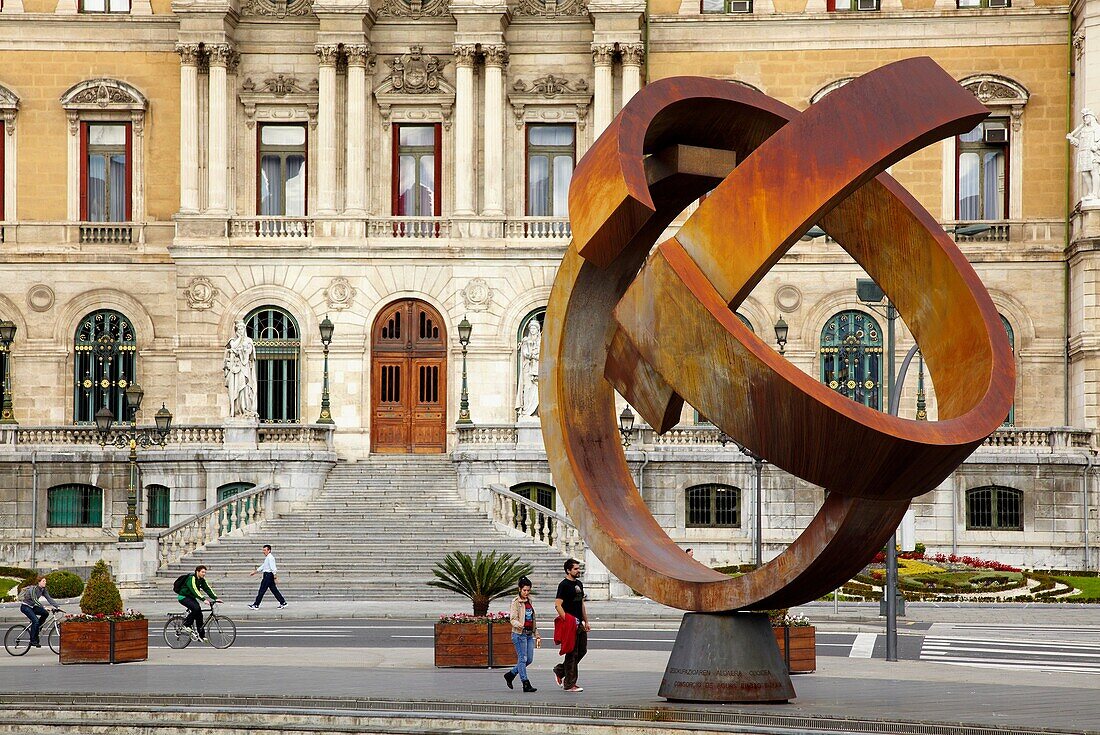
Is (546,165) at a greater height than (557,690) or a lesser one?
greater

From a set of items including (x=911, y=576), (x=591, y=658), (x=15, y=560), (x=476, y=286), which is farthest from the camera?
(x=476, y=286)

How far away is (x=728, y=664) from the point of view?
19.6m

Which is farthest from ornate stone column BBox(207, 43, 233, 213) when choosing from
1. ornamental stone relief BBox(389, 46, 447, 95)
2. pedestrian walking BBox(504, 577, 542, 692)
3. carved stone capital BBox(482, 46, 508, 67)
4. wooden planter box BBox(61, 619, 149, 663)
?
pedestrian walking BBox(504, 577, 542, 692)

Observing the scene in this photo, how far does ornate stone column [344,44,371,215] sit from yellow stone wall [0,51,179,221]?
18.2ft

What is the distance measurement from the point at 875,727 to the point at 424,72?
39.7m

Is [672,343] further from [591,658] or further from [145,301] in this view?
[145,301]

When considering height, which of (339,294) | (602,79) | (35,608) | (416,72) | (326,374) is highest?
(416,72)

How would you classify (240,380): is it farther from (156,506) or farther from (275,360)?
(275,360)

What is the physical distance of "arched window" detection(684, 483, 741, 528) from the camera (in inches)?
1921

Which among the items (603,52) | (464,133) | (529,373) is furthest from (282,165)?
(529,373)

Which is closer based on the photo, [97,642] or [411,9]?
[97,642]

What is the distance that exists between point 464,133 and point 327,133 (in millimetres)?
4001

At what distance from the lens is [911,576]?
41719mm

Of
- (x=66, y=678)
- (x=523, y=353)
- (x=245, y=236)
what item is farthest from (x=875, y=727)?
(x=245, y=236)
